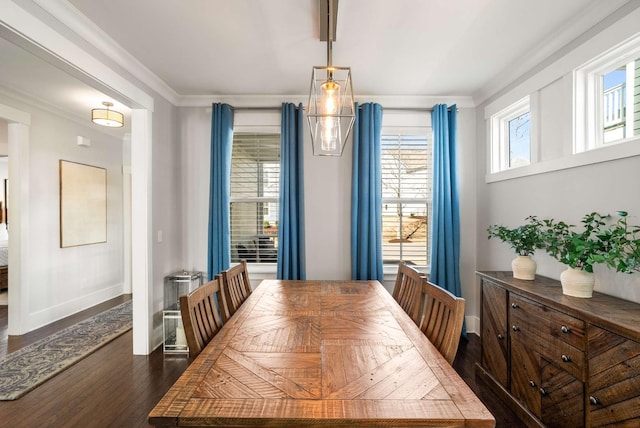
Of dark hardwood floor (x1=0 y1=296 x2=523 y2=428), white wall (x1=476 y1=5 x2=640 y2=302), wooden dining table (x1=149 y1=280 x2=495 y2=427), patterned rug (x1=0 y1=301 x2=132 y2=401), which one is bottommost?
dark hardwood floor (x1=0 y1=296 x2=523 y2=428)

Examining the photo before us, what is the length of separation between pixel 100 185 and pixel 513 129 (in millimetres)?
5379

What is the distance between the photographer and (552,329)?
1773mm

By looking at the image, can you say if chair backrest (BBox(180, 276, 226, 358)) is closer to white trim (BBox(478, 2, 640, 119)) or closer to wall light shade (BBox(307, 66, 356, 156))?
wall light shade (BBox(307, 66, 356, 156))

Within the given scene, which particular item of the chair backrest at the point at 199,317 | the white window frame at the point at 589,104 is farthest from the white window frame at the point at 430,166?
the chair backrest at the point at 199,317

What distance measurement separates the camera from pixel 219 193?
3283mm

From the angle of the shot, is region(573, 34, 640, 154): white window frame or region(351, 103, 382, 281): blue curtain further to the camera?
region(351, 103, 382, 281): blue curtain

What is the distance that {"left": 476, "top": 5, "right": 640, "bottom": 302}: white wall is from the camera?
5.94ft

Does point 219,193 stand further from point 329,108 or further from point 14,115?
point 14,115

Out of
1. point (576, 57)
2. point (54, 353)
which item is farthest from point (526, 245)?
point (54, 353)

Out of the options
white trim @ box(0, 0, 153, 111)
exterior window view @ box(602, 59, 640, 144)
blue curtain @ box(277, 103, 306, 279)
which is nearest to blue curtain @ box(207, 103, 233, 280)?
blue curtain @ box(277, 103, 306, 279)

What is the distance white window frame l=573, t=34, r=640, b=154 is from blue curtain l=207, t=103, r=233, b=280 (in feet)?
9.84

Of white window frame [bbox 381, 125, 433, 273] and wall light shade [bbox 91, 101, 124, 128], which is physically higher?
wall light shade [bbox 91, 101, 124, 128]

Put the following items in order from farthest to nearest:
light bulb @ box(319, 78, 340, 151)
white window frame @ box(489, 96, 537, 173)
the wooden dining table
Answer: white window frame @ box(489, 96, 537, 173) → light bulb @ box(319, 78, 340, 151) → the wooden dining table

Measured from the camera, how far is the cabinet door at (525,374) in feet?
6.19
